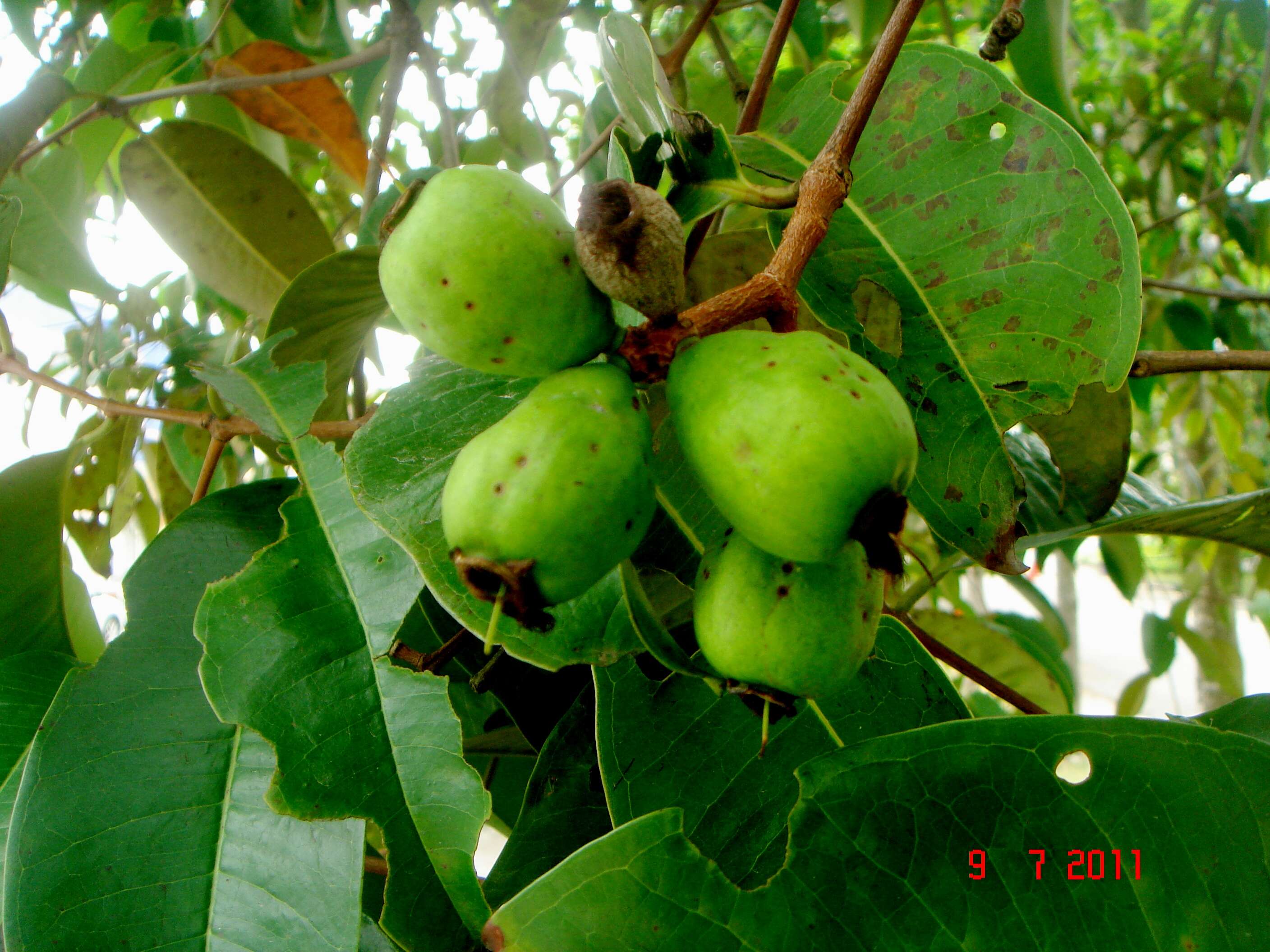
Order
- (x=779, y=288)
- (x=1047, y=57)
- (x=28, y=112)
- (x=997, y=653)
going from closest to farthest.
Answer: (x=779, y=288) → (x=28, y=112) → (x=1047, y=57) → (x=997, y=653)

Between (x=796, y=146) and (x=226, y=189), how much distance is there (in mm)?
989

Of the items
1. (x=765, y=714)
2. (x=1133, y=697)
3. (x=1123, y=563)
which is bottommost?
(x=1133, y=697)

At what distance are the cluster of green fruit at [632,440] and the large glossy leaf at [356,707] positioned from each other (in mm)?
191

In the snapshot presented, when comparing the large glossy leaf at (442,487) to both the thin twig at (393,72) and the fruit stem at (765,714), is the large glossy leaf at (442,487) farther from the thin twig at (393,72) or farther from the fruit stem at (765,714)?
the thin twig at (393,72)

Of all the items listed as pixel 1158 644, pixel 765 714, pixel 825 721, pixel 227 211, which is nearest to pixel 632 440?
pixel 765 714

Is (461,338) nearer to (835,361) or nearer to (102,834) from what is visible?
(835,361)

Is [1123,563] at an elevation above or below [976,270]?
below

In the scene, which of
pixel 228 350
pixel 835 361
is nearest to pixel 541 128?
pixel 228 350

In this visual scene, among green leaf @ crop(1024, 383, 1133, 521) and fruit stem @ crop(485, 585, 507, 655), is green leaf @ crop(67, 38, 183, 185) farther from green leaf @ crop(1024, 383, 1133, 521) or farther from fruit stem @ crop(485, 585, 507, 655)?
green leaf @ crop(1024, 383, 1133, 521)

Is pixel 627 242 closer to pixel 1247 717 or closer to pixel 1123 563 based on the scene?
pixel 1247 717

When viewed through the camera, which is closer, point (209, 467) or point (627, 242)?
point (627, 242)

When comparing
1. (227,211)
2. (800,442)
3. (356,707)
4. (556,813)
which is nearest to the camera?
(800,442)

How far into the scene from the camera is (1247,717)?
2.88 ft
